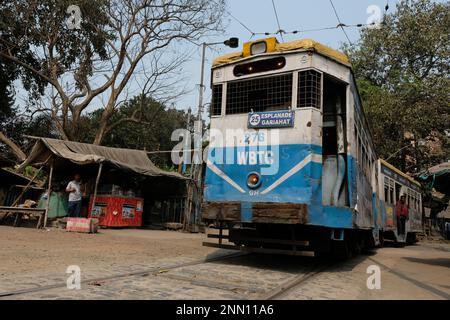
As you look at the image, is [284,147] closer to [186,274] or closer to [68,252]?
[186,274]

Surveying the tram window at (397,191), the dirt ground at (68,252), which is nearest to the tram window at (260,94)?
the dirt ground at (68,252)

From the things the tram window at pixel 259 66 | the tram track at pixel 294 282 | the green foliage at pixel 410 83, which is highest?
the green foliage at pixel 410 83

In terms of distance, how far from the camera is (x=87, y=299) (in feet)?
13.2

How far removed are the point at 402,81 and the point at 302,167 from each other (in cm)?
2285

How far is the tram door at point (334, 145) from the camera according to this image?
22.5 ft

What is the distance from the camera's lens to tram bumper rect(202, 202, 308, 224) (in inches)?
240

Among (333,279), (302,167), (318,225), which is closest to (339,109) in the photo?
(302,167)

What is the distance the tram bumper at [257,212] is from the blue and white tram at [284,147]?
0.02 metres

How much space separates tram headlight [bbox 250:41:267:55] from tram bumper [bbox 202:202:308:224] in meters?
2.67

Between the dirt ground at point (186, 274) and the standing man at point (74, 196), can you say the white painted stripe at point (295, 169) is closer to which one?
the dirt ground at point (186, 274)

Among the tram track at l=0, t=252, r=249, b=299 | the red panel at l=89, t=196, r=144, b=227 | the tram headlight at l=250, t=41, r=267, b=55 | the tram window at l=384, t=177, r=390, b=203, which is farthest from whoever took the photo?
the red panel at l=89, t=196, r=144, b=227

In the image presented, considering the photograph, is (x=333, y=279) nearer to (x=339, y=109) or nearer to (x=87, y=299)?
(x=339, y=109)

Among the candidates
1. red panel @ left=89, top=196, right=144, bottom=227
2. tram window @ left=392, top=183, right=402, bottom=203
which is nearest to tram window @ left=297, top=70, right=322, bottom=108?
red panel @ left=89, top=196, right=144, bottom=227

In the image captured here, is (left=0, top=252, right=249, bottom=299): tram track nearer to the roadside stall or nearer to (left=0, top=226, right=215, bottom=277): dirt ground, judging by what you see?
(left=0, top=226, right=215, bottom=277): dirt ground
